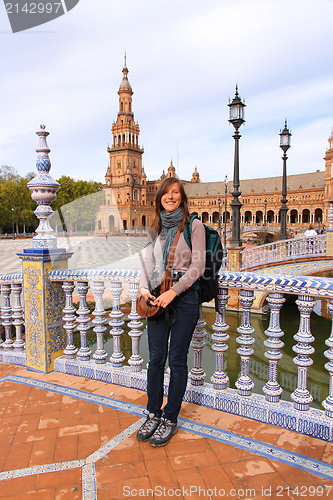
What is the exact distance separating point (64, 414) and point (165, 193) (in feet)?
6.88

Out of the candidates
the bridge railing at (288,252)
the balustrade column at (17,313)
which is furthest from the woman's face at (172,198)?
Result: the bridge railing at (288,252)

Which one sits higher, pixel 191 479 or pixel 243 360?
pixel 243 360

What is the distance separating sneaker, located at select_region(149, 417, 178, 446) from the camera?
262 centimetres

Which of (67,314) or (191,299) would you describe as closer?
(191,299)

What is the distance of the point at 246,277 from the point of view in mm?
2881

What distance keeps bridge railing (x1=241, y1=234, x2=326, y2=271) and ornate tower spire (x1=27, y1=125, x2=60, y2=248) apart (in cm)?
1155

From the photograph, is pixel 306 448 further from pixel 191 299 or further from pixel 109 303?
pixel 109 303

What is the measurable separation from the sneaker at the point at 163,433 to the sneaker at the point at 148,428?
0.04 metres

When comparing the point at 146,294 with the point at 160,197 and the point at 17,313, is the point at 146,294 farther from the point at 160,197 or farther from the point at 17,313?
the point at 17,313

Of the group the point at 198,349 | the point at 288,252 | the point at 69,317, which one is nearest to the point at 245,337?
the point at 198,349

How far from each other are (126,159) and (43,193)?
81.2m

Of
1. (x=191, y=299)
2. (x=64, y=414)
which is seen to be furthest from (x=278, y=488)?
(x=64, y=414)

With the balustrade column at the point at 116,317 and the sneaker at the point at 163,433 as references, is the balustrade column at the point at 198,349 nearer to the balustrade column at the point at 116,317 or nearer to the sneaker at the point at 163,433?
the sneaker at the point at 163,433

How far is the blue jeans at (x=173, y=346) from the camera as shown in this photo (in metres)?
2.68
